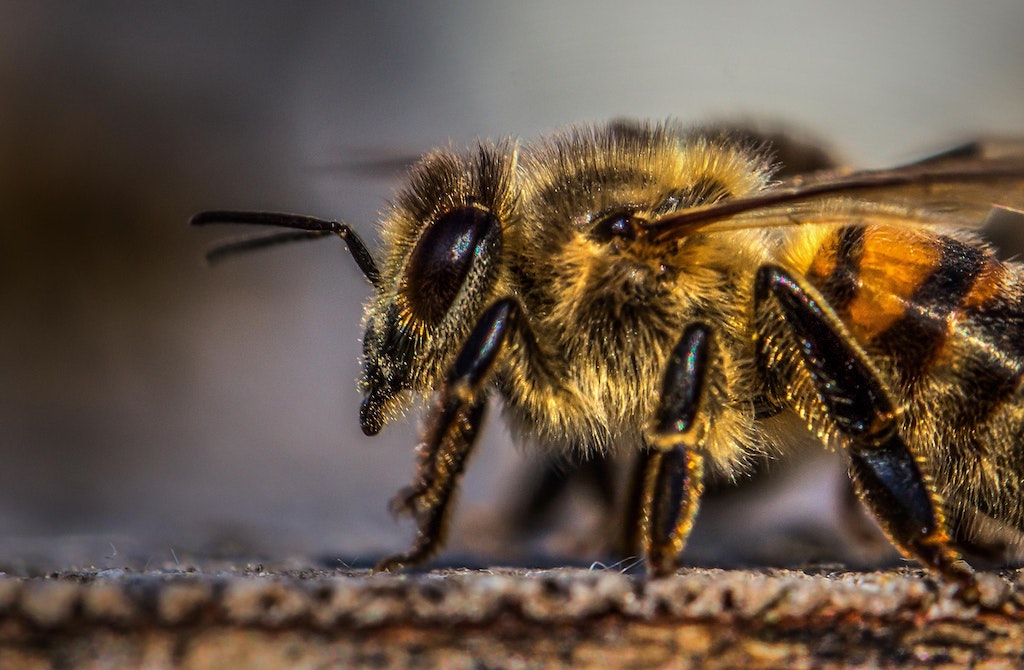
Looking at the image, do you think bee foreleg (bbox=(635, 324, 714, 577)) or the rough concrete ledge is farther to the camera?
bee foreleg (bbox=(635, 324, 714, 577))

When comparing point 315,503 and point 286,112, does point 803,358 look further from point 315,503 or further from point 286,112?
point 286,112

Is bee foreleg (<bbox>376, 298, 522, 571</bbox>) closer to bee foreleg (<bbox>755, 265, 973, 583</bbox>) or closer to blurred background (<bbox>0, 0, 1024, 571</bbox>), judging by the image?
bee foreleg (<bbox>755, 265, 973, 583</bbox>)

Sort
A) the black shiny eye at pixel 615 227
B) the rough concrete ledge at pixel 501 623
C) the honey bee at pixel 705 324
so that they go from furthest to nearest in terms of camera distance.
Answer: the black shiny eye at pixel 615 227
the honey bee at pixel 705 324
the rough concrete ledge at pixel 501 623

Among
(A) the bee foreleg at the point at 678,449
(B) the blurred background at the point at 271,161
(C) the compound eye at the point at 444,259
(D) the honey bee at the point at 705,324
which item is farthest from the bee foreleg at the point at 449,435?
(B) the blurred background at the point at 271,161

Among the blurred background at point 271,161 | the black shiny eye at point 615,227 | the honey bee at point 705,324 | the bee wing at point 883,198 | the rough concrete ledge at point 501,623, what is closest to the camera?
the rough concrete ledge at point 501,623

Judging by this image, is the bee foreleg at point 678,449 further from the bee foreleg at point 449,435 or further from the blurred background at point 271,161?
the blurred background at point 271,161

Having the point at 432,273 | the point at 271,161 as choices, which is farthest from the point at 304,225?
the point at 271,161

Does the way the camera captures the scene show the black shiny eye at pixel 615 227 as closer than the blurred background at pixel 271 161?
Yes

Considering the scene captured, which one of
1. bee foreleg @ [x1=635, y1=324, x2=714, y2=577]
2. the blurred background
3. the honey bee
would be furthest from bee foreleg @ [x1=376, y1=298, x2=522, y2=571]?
the blurred background
